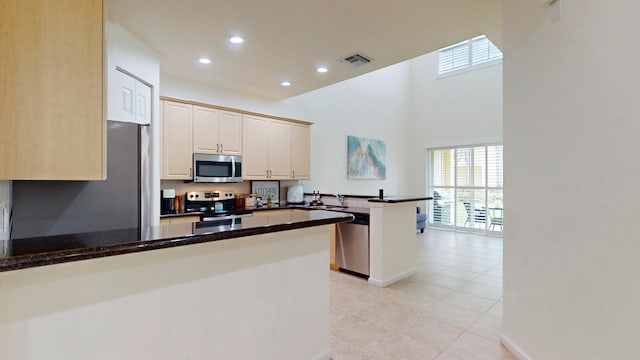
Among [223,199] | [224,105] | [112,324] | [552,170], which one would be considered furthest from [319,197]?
[112,324]

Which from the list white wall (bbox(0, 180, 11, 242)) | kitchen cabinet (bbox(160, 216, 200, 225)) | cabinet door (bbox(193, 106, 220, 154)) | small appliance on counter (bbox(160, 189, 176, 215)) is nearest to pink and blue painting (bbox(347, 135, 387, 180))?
cabinet door (bbox(193, 106, 220, 154))

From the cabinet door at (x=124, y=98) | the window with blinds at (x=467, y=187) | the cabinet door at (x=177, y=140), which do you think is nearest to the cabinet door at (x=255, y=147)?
the cabinet door at (x=177, y=140)

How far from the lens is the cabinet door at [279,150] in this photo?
16.6 ft

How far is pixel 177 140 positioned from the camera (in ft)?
13.1

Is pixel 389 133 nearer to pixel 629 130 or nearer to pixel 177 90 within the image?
pixel 177 90

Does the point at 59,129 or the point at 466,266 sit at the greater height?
the point at 59,129

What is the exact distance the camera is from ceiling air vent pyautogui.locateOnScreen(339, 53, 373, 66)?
138 inches

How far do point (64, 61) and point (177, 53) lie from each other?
2.42 m

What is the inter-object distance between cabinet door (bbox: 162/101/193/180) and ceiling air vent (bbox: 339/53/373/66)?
7.25 feet

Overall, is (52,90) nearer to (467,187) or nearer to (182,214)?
(182,214)

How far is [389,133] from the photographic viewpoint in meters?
8.04

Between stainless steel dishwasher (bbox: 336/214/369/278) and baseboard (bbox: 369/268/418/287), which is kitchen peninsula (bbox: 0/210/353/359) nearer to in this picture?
baseboard (bbox: 369/268/418/287)

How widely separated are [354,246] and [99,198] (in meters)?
3.00

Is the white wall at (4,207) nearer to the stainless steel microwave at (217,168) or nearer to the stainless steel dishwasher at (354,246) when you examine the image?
the stainless steel microwave at (217,168)
